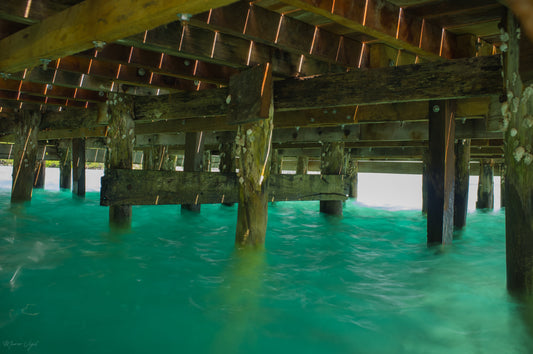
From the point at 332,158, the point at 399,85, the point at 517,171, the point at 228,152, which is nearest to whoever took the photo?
the point at 517,171

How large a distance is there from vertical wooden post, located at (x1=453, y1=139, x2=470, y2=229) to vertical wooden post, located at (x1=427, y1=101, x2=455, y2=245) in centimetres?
300

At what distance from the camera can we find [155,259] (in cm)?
498

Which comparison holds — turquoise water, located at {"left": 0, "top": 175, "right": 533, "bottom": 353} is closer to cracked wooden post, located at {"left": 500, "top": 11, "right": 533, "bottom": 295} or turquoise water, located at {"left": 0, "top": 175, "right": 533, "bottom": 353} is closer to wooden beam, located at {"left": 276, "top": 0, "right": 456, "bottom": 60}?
cracked wooden post, located at {"left": 500, "top": 11, "right": 533, "bottom": 295}

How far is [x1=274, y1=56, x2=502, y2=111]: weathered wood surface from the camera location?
3586 mm

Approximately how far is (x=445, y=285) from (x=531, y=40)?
261 cm

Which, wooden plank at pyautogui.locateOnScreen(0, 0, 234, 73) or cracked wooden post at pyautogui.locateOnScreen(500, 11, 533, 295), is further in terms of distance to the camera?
cracked wooden post at pyautogui.locateOnScreen(500, 11, 533, 295)

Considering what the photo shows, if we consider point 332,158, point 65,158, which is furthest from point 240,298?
point 65,158

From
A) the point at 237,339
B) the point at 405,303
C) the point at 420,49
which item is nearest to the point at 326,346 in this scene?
the point at 237,339

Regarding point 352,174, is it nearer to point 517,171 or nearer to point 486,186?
point 486,186

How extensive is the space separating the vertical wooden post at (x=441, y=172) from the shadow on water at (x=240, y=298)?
2.34 m

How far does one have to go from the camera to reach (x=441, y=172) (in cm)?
482

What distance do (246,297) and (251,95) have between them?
7.65 ft

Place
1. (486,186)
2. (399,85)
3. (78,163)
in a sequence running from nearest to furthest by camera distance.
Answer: (399,85) < (78,163) < (486,186)

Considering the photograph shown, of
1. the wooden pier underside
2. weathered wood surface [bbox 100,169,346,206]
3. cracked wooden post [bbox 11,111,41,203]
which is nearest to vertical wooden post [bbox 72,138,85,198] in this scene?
cracked wooden post [bbox 11,111,41,203]
